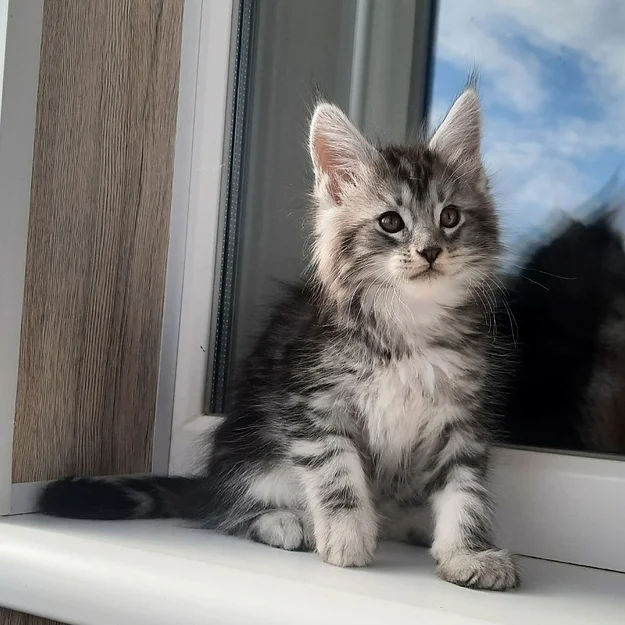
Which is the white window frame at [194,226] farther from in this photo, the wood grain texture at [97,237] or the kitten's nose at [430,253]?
the kitten's nose at [430,253]

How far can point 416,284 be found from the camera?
107cm

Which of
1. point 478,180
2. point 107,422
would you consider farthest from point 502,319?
point 107,422

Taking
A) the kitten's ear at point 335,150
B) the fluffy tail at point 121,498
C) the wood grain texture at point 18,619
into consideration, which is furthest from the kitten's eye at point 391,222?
the wood grain texture at point 18,619

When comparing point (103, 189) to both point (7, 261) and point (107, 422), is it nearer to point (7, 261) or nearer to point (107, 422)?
point (7, 261)

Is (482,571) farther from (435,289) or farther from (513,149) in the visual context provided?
(513,149)

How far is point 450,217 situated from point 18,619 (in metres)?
0.85

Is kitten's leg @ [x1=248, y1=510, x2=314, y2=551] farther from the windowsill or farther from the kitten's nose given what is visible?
the kitten's nose

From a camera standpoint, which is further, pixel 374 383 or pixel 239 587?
pixel 374 383

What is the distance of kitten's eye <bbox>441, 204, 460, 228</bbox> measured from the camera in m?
1.14

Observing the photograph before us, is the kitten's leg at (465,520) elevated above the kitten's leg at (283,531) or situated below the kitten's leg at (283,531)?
above

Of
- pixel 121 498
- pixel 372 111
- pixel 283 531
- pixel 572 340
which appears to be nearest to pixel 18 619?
pixel 121 498

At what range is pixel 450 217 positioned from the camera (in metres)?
1.15

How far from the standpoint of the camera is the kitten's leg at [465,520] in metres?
0.94

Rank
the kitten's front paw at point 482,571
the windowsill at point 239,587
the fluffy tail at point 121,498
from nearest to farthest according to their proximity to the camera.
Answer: the windowsill at point 239,587 → the kitten's front paw at point 482,571 → the fluffy tail at point 121,498
